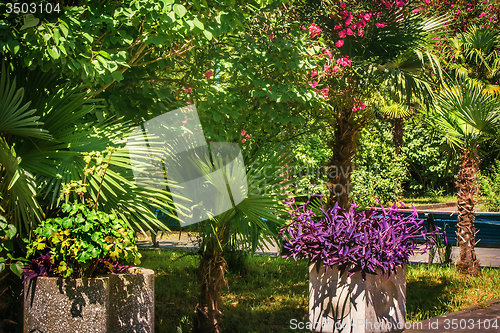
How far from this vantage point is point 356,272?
8.66ft

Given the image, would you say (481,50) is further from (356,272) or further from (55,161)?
(55,161)

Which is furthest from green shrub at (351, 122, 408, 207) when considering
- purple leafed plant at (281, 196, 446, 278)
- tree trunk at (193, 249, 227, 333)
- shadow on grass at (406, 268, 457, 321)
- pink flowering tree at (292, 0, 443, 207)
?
purple leafed plant at (281, 196, 446, 278)

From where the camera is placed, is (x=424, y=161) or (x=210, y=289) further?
(x=424, y=161)

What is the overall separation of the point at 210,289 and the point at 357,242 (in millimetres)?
2063

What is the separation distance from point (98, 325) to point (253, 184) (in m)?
1.66

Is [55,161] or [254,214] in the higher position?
[55,161]

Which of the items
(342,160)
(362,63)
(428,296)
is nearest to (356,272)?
(342,160)

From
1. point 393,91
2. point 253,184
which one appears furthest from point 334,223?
point 393,91

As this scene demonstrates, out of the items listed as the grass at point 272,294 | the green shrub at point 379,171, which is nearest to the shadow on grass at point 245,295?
the grass at point 272,294

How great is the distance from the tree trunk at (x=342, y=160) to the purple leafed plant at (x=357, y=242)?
9.53 ft

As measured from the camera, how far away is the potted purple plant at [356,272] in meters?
2.62

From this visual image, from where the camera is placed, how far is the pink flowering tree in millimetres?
5496

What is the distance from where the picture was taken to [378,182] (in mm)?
12750

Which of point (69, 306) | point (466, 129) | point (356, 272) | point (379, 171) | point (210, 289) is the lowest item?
point (210, 289)
